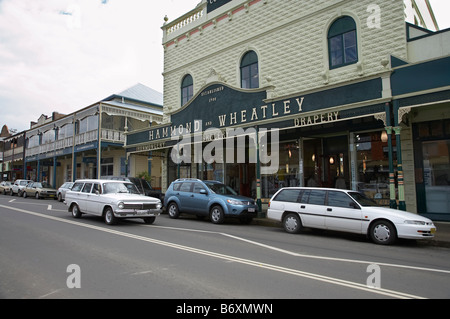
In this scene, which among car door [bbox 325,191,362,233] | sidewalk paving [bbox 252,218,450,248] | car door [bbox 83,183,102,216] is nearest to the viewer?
sidewalk paving [bbox 252,218,450,248]

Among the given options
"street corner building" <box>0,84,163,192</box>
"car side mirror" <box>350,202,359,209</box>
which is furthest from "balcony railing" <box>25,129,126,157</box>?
"car side mirror" <box>350,202,359,209</box>

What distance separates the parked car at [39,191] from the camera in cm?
2677

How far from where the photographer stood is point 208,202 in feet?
42.3

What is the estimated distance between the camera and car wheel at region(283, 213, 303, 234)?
10.4 metres

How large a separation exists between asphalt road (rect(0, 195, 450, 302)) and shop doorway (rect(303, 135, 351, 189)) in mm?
5420

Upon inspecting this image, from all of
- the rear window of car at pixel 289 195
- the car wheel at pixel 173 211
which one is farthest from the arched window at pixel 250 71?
the rear window of car at pixel 289 195

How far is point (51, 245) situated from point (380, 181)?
38.5 feet

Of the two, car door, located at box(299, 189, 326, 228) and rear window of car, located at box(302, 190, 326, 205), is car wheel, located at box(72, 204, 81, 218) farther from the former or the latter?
rear window of car, located at box(302, 190, 326, 205)

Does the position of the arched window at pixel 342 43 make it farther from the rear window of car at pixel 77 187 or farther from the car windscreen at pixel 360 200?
the rear window of car at pixel 77 187

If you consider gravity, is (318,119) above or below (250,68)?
below

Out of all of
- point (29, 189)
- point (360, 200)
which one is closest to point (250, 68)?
point (360, 200)

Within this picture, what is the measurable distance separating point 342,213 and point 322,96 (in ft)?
16.1

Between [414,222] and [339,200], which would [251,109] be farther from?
[414,222]

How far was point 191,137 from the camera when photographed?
17516mm
